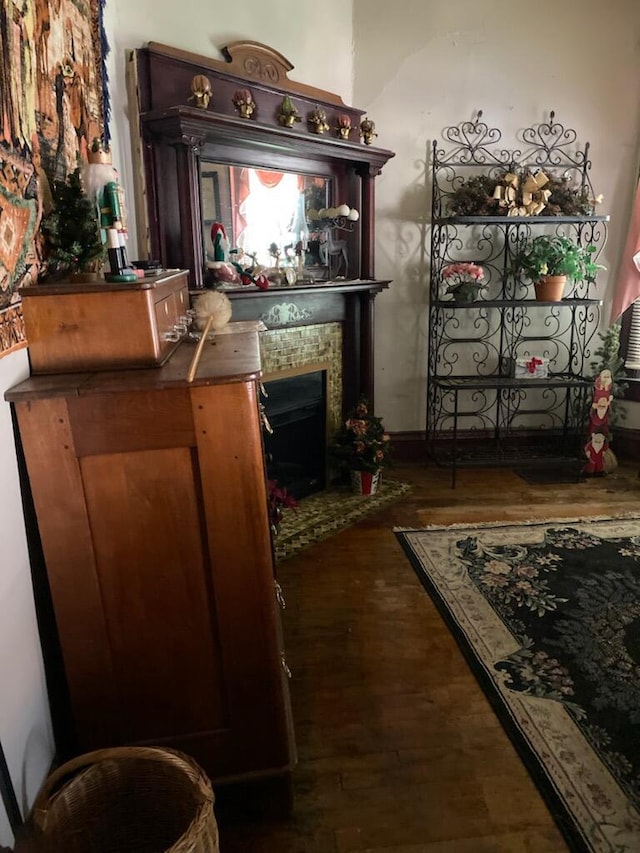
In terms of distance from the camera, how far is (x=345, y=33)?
3557mm

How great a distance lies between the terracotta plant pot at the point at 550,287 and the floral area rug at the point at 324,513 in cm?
149

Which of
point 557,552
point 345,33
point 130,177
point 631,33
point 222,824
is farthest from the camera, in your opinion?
point 631,33

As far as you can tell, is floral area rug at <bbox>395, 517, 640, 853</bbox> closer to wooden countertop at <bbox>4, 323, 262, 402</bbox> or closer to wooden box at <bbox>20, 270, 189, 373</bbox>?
wooden countertop at <bbox>4, 323, 262, 402</bbox>

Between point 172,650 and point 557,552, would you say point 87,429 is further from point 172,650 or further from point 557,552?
point 557,552

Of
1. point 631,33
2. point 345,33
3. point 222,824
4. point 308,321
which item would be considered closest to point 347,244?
point 308,321

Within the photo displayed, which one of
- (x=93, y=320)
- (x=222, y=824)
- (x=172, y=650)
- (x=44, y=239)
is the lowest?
(x=222, y=824)

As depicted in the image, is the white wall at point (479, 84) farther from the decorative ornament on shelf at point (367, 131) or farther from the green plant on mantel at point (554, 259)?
the green plant on mantel at point (554, 259)

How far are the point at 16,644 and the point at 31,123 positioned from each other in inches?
44.0

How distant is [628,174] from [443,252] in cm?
133

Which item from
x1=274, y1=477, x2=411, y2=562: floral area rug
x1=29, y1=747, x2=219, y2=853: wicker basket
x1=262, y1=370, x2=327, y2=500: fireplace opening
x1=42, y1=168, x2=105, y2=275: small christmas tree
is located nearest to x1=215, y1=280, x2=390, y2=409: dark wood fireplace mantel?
x1=262, y1=370, x2=327, y2=500: fireplace opening

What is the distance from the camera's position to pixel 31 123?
52.6 inches

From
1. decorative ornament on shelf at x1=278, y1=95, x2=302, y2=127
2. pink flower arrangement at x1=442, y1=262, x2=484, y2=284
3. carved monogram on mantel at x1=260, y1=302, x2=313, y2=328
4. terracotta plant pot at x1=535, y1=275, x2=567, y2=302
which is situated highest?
decorative ornament on shelf at x1=278, y1=95, x2=302, y2=127

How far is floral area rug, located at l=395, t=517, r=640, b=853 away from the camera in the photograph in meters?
1.60

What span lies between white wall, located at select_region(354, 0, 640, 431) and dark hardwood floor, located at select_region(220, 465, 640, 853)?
6.93 ft
